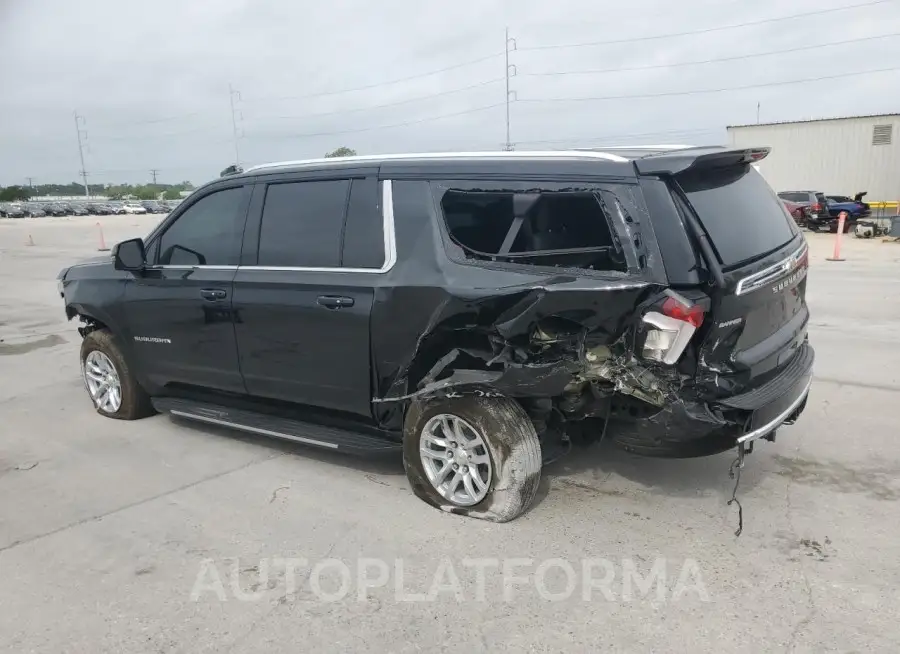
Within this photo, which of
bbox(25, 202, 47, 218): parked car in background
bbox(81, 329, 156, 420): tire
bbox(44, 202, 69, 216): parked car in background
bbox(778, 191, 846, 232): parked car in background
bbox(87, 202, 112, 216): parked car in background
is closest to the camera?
bbox(81, 329, 156, 420): tire

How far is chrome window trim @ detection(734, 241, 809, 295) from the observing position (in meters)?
3.31

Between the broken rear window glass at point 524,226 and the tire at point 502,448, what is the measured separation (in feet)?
2.58

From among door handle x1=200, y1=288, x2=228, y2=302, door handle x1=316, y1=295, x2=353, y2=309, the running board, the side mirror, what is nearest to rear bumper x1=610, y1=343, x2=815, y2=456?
the running board

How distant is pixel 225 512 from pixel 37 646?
1.23 meters

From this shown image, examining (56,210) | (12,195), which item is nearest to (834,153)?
(56,210)

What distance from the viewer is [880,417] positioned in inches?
202

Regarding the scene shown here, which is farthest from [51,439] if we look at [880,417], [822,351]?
[822,351]

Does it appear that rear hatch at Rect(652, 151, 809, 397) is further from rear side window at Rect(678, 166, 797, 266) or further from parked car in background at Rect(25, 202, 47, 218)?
parked car in background at Rect(25, 202, 47, 218)

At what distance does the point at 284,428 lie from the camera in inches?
177

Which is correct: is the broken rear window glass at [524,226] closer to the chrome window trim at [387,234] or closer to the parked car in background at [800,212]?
the chrome window trim at [387,234]

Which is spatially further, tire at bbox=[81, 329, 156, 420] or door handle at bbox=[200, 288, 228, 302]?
tire at bbox=[81, 329, 156, 420]

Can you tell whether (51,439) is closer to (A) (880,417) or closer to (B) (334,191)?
(B) (334,191)

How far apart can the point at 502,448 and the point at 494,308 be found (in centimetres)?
72

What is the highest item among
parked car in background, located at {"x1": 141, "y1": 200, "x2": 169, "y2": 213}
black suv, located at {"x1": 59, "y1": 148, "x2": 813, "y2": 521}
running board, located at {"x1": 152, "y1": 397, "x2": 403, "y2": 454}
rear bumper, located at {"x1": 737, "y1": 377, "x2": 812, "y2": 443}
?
black suv, located at {"x1": 59, "y1": 148, "x2": 813, "y2": 521}
